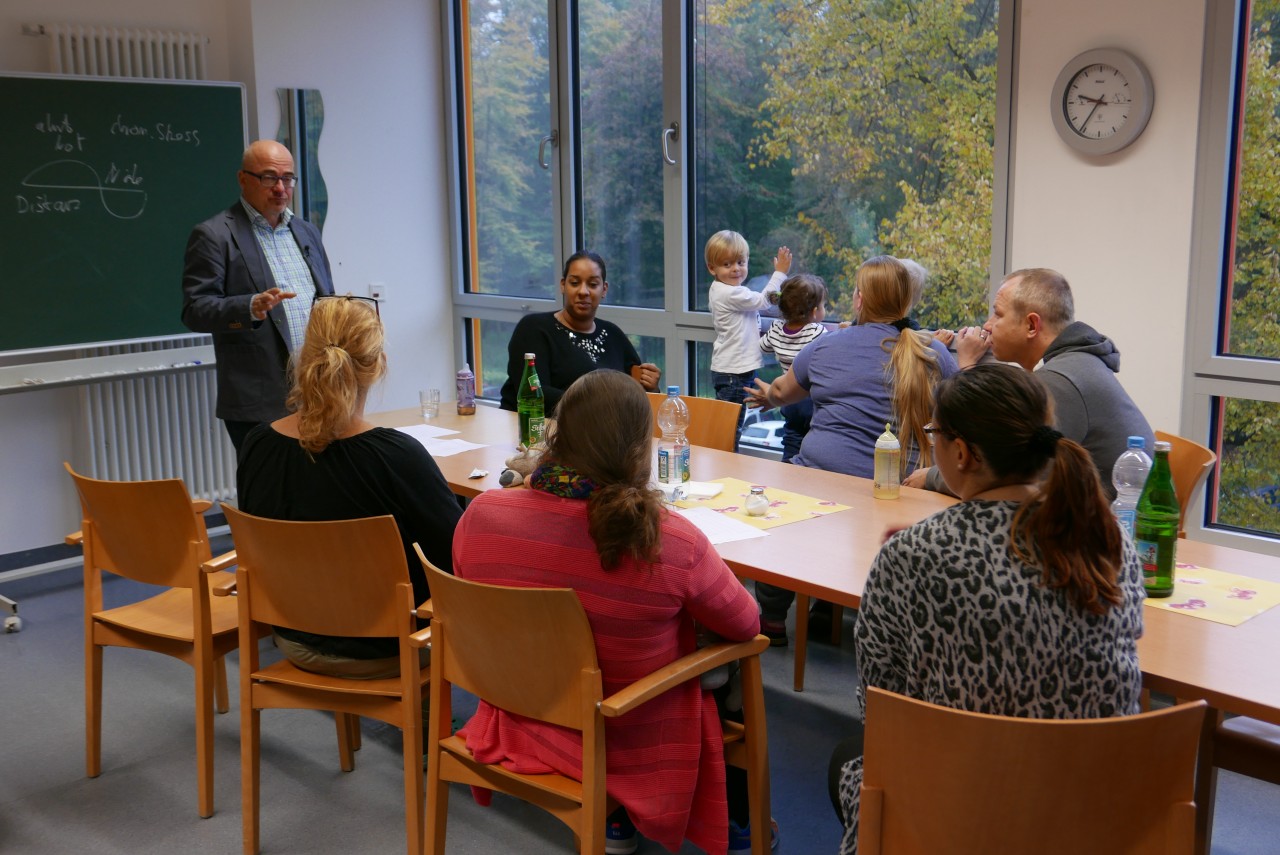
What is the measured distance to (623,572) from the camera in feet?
6.57

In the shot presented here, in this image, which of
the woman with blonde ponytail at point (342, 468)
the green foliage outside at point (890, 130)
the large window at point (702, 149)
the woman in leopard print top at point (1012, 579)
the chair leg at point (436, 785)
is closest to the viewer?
the woman in leopard print top at point (1012, 579)

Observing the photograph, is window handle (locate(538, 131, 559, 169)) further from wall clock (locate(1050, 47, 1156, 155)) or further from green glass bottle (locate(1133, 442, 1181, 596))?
green glass bottle (locate(1133, 442, 1181, 596))

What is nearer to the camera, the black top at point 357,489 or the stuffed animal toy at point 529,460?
the stuffed animal toy at point 529,460

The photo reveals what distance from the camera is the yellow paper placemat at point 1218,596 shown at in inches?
82.8

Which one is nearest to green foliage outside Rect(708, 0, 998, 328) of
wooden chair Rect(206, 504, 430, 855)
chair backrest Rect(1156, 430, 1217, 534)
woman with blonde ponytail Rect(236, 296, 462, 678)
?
chair backrest Rect(1156, 430, 1217, 534)

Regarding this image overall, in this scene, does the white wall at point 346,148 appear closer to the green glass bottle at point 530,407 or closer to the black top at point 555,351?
the black top at point 555,351

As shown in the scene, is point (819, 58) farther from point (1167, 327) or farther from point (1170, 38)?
point (1167, 327)

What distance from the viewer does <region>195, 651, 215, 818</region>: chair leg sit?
9.08 feet

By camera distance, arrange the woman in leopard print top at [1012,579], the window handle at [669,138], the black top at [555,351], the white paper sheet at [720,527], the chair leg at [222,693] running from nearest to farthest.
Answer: the woman in leopard print top at [1012,579], the white paper sheet at [720,527], the chair leg at [222,693], the black top at [555,351], the window handle at [669,138]

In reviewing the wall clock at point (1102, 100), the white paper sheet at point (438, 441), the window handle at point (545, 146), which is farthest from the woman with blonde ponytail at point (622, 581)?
the window handle at point (545, 146)

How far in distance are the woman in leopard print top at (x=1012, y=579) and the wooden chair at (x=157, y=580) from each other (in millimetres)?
1717

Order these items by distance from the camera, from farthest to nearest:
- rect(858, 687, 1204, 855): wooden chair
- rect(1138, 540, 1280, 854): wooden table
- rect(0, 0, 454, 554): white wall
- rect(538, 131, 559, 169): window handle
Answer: rect(538, 131, 559, 169): window handle, rect(0, 0, 454, 554): white wall, rect(1138, 540, 1280, 854): wooden table, rect(858, 687, 1204, 855): wooden chair

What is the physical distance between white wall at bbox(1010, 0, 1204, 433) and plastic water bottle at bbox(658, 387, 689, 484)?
161 cm

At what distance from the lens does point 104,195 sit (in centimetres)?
491
